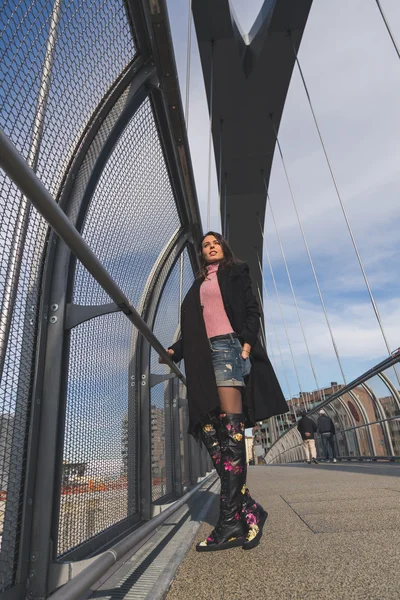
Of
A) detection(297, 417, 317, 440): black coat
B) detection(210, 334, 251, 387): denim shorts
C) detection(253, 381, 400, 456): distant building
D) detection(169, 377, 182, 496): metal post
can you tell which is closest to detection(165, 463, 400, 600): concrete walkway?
detection(210, 334, 251, 387): denim shorts

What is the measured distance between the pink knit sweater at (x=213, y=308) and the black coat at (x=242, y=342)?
0.03 meters

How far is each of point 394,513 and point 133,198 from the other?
202cm

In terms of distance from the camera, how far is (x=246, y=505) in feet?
6.09

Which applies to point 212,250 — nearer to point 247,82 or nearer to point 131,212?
point 131,212

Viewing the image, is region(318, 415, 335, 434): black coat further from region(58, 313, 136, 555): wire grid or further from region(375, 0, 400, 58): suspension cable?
region(58, 313, 136, 555): wire grid

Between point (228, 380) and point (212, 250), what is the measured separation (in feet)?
2.35

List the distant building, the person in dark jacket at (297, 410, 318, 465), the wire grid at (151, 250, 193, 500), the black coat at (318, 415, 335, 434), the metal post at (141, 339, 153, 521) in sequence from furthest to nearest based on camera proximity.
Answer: the person in dark jacket at (297, 410, 318, 465)
the black coat at (318, 415, 335, 434)
the distant building
the wire grid at (151, 250, 193, 500)
the metal post at (141, 339, 153, 521)

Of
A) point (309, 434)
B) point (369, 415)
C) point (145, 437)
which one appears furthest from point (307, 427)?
point (145, 437)

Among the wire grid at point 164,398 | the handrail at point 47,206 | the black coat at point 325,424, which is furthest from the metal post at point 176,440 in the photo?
the black coat at point 325,424

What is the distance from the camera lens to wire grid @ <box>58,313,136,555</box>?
1368 mm

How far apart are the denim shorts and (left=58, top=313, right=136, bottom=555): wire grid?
49cm

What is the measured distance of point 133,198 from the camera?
2.17 metres

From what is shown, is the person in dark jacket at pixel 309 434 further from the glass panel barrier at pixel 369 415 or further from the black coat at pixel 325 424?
the black coat at pixel 325 424

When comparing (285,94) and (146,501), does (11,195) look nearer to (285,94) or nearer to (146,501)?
(146,501)
